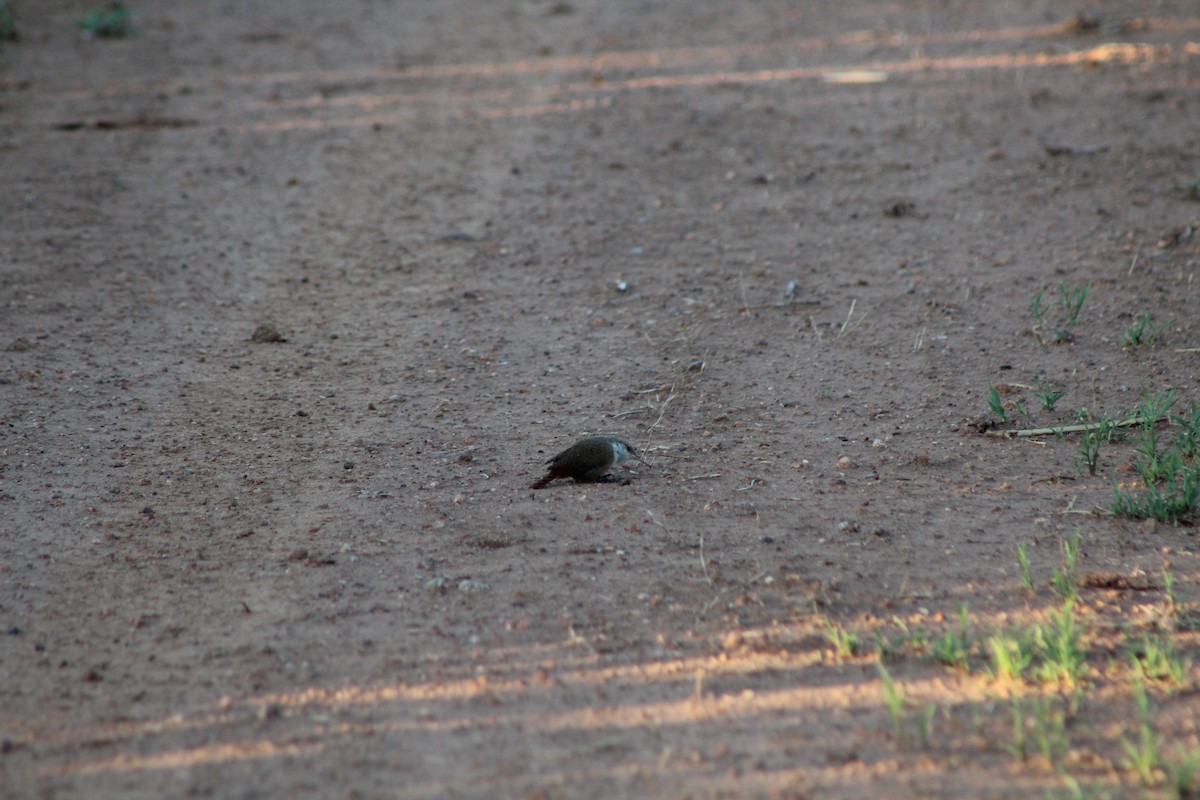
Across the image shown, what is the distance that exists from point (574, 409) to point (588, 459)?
696 mm

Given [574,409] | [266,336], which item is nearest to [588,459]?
[574,409]

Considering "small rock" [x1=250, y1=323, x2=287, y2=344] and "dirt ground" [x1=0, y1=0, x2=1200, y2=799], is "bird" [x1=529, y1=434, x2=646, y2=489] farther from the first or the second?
"small rock" [x1=250, y1=323, x2=287, y2=344]

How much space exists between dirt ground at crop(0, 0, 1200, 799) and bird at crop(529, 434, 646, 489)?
0.08m

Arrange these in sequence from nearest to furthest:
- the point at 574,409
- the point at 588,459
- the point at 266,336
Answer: the point at 588,459 < the point at 574,409 < the point at 266,336

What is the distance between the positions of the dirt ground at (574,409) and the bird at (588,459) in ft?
0.27

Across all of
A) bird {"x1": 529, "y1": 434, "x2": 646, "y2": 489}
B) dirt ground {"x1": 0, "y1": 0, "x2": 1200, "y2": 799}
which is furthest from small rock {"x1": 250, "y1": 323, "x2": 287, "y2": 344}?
bird {"x1": 529, "y1": 434, "x2": 646, "y2": 489}

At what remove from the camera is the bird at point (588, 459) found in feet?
12.5

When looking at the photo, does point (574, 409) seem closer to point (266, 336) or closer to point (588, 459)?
point (588, 459)

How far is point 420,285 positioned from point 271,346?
0.92 metres

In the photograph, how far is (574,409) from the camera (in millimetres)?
4492

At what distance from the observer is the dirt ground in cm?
269

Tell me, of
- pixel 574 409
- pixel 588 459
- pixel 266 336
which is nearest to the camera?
pixel 588 459

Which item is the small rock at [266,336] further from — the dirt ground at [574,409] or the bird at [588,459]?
the bird at [588,459]

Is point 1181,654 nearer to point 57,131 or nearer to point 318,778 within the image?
point 318,778
